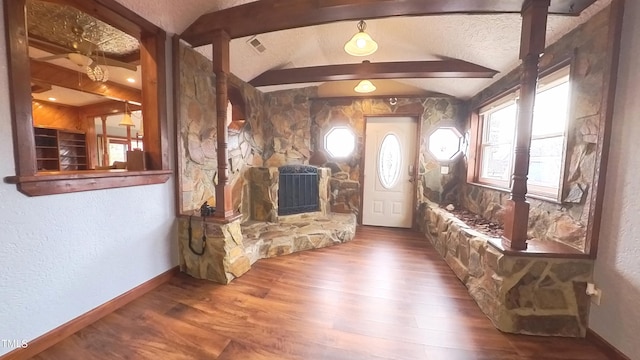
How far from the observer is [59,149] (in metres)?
5.36

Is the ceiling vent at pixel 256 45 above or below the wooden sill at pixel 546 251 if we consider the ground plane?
above

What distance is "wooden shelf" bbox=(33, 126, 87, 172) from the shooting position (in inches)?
206

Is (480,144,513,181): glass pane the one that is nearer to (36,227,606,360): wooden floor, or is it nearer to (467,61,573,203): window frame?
(467,61,573,203): window frame

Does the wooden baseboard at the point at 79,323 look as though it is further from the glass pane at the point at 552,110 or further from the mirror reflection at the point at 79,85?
the glass pane at the point at 552,110

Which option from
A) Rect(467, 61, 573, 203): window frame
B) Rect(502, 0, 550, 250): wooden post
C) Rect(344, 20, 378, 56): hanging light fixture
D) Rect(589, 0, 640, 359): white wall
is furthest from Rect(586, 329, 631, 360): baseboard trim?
Rect(344, 20, 378, 56): hanging light fixture

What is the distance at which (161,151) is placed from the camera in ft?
6.96

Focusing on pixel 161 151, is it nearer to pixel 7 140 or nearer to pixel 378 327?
pixel 7 140

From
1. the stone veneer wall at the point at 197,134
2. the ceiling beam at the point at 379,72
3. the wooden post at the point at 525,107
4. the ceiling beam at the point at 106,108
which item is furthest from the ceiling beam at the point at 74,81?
the wooden post at the point at 525,107

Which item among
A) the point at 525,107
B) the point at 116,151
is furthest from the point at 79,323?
the point at 116,151

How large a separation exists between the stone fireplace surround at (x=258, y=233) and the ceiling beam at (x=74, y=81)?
2.33 m

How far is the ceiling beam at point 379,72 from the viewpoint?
2701mm

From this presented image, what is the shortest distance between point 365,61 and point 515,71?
1.62m

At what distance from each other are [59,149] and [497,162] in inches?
339

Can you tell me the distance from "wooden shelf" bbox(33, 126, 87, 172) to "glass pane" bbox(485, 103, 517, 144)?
847 centimetres
